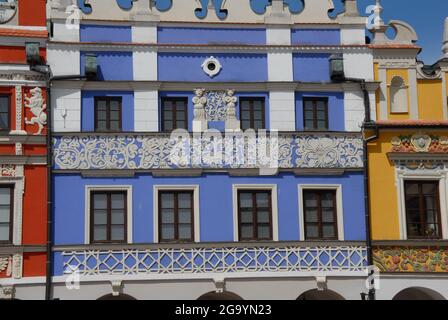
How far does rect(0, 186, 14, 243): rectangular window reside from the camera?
19484 millimetres

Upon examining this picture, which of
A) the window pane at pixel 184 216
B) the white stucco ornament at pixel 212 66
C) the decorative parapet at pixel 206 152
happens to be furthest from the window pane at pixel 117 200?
the white stucco ornament at pixel 212 66

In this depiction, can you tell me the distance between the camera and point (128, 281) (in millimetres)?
19469

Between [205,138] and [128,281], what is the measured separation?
3782mm

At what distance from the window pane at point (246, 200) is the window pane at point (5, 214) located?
533 centimetres

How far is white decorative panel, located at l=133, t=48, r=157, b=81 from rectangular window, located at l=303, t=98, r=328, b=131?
374cm

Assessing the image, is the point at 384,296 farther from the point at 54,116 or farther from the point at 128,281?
the point at 54,116

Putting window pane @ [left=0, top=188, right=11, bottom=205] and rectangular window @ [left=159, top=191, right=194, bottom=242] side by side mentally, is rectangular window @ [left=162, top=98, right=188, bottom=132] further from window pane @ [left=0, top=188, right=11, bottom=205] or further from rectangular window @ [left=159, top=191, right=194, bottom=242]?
window pane @ [left=0, top=188, right=11, bottom=205]

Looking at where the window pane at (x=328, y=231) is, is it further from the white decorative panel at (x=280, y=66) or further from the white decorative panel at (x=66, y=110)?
the white decorative panel at (x=66, y=110)

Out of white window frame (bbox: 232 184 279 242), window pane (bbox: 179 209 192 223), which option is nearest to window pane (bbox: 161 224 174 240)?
window pane (bbox: 179 209 192 223)

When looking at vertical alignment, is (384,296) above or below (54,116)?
below

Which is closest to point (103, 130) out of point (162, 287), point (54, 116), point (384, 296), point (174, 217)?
point (54, 116)

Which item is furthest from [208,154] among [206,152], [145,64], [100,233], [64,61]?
[64,61]

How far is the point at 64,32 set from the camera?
20500 mm
